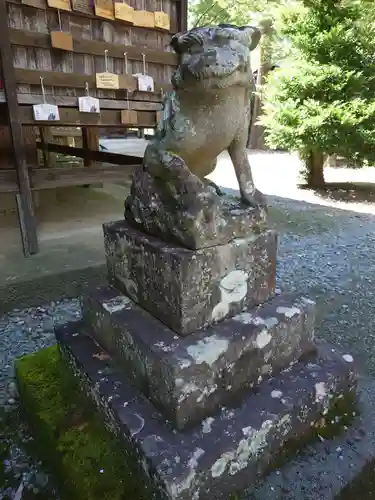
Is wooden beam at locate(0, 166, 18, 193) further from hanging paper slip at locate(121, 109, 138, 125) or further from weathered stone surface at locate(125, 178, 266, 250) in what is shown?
weathered stone surface at locate(125, 178, 266, 250)

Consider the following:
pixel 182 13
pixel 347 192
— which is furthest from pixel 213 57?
pixel 347 192

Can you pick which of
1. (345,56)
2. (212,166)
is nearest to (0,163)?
(212,166)

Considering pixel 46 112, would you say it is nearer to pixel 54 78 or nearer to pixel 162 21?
pixel 54 78

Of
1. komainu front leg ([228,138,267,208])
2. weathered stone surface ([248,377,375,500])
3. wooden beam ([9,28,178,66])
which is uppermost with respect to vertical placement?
wooden beam ([9,28,178,66])

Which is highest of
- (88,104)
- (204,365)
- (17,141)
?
(88,104)

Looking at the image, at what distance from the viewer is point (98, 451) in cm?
148

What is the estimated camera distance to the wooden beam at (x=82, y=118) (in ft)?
12.9

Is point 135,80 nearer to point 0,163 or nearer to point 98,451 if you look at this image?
point 0,163

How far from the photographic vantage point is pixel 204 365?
140 cm

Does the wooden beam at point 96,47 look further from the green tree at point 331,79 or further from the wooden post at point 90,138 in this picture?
the green tree at point 331,79

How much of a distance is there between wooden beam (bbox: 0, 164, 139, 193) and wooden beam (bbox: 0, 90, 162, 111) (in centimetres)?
77

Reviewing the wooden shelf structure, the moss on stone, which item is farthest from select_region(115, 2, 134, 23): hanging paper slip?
the moss on stone

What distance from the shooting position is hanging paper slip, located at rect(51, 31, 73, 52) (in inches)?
150

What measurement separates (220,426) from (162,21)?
4.73 metres
